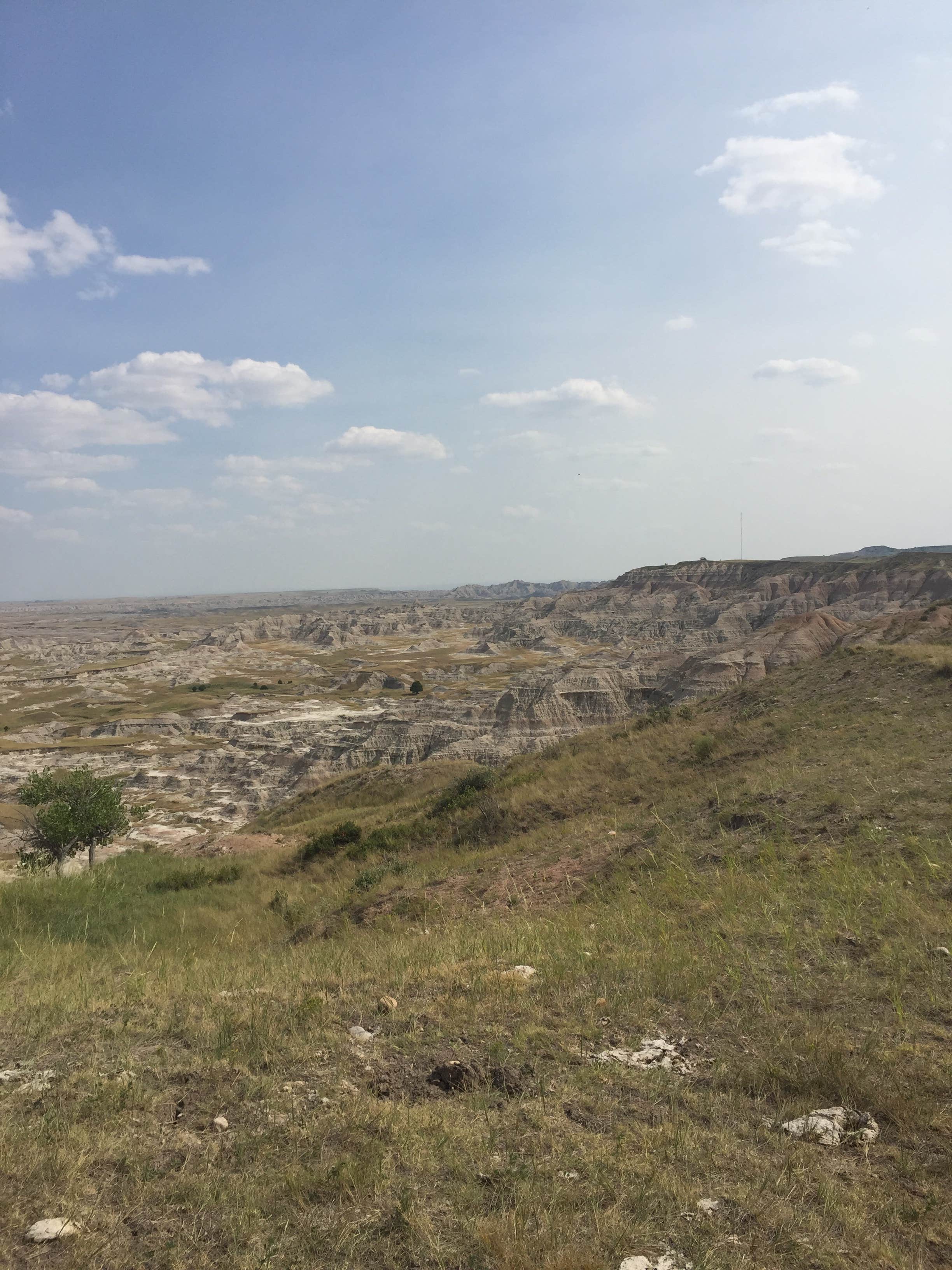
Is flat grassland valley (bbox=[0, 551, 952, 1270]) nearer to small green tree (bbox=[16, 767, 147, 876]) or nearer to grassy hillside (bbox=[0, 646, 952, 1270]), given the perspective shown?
grassy hillside (bbox=[0, 646, 952, 1270])

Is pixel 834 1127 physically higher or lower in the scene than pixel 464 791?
higher

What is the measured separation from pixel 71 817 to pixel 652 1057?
25.0 meters

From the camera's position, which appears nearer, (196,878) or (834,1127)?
(834,1127)

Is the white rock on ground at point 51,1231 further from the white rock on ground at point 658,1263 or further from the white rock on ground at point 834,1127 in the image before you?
the white rock on ground at point 834,1127

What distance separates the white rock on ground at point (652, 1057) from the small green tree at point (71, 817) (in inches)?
956

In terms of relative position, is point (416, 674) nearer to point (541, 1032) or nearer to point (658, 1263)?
point (541, 1032)

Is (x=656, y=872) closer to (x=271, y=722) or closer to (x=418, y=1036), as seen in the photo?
(x=418, y=1036)

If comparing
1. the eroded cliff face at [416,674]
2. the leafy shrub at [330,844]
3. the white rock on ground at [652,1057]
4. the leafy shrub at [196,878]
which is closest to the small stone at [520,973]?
the white rock on ground at [652,1057]

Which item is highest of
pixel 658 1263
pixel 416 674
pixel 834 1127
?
pixel 658 1263

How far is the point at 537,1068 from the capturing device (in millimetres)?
4586

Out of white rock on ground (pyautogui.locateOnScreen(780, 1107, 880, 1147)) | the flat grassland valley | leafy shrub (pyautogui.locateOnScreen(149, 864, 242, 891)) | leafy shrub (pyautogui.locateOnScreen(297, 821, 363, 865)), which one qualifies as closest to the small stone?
the flat grassland valley

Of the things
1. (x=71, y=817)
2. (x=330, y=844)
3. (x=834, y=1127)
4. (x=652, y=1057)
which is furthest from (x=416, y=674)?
(x=834, y=1127)

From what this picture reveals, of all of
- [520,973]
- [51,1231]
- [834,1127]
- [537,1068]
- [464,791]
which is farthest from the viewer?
[464,791]

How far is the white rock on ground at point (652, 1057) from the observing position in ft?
15.0
